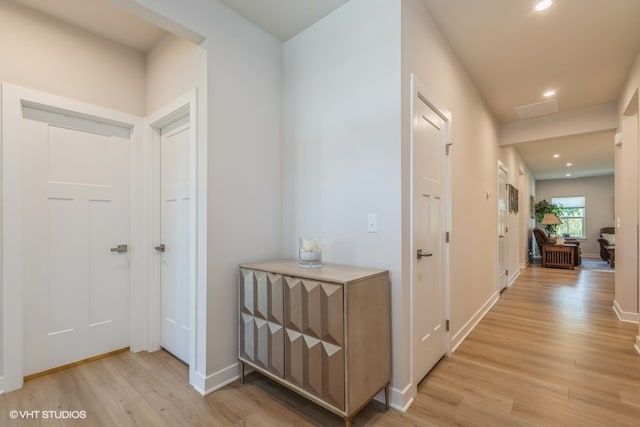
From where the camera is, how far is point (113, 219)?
8.61 ft

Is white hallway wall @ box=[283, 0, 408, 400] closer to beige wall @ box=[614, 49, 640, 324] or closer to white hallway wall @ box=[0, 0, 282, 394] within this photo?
white hallway wall @ box=[0, 0, 282, 394]

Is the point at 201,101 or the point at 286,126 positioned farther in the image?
the point at 286,126

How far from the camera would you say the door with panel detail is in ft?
5.20

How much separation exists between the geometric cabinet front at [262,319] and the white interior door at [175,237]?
586 millimetres

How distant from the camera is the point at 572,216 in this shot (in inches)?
409

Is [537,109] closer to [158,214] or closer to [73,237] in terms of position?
[158,214]

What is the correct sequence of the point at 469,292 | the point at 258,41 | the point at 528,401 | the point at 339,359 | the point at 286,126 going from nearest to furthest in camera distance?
the point at 339,359 → the point at 528,401 → the point at 258,41 → the point at 286,126 → the point at 469,292

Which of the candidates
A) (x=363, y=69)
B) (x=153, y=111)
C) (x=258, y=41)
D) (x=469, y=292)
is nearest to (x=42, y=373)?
(x=153, y=111)

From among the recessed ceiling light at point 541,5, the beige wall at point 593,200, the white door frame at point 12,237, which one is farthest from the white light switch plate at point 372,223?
the beige wall at point 593,200

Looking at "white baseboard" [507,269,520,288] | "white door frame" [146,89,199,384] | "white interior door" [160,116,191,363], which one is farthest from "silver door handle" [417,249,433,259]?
"white baseboard" [507,269,520,288]

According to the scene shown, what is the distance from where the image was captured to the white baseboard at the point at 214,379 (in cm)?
201

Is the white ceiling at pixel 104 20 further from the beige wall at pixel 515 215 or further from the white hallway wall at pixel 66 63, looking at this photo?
the beige wall at pixel 515 215

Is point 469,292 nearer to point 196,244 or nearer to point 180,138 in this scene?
point 196,244

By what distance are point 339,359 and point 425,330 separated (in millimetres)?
945
